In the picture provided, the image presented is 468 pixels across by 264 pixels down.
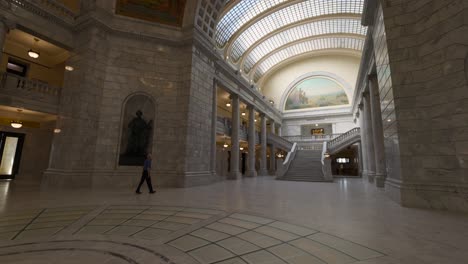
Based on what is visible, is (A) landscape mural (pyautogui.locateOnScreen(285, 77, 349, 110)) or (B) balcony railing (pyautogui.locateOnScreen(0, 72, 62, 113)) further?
(A) landscape mural (pyautogui.locateOnScreen(285, 77, 349, 110))

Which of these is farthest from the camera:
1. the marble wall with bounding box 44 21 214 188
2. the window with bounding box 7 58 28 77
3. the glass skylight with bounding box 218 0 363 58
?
the glass skylight with bounding box 218 0 363 58

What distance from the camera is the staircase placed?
16031mm

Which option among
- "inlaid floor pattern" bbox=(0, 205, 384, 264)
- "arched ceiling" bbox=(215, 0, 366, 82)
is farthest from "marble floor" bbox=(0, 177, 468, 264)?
"arched ceiling" bbox=(215, 0, 366, 82)

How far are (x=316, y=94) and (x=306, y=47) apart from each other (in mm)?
6494

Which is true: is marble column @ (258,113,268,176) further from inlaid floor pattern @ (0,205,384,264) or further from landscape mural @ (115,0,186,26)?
inlaid floor pattern @ (0,205,384,264)

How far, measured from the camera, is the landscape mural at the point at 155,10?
1102cm

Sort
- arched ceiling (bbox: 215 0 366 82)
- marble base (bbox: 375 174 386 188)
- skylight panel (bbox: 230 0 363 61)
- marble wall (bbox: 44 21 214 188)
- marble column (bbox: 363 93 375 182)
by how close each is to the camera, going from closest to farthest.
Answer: marble wall (bbox: 44 21 214 188) < marble base (bbox: 375 174 386 188) < marble column (bbox: 363 93 375 182) < arched ceiling (bbox: 215 0 366 82) < skylight panel (bbox: 230 0 363 61)

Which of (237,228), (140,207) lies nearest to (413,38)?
(237,228)

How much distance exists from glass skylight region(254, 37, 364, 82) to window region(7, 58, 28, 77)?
21.6m

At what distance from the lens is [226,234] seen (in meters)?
3.72

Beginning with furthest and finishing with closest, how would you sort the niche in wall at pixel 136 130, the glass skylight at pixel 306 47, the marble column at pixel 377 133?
the glass skylight at pixel 306 47, the marble column at pixel 377 133, the niche in wall at pixel 136 130

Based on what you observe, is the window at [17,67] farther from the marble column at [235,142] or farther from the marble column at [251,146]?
the marble column at [251,146]

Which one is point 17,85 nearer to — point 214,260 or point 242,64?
point 214,260

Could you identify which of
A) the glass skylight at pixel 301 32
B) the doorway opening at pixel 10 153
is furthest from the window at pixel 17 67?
the glass skylight at pixel 301 32
